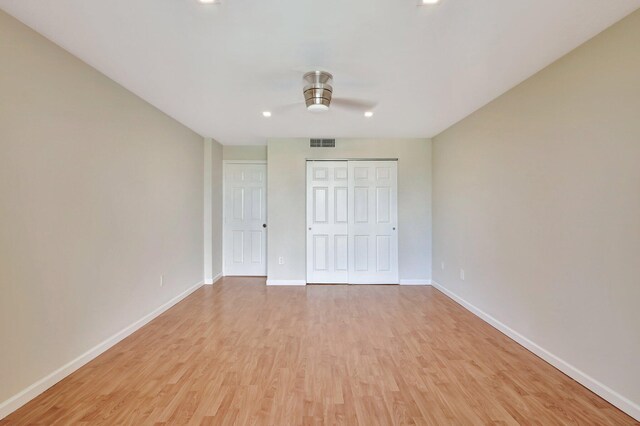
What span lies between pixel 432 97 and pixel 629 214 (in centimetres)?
195

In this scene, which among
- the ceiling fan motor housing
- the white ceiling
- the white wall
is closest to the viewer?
the white ceiling

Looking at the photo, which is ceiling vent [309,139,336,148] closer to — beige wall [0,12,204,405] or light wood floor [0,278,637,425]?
beige wall [0,12,204,405]

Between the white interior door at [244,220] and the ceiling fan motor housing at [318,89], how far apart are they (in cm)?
308

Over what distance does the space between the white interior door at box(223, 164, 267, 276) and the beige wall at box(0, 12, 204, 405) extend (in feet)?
6.51

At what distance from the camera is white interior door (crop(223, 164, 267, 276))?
18.5 ft

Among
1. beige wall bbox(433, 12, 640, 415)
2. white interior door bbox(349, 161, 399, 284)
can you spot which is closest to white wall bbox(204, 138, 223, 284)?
white interior door bbox(349, 161, 399, 284)

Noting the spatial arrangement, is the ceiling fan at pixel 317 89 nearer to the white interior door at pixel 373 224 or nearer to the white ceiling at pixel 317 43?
the white ceiling at pixel 317 43

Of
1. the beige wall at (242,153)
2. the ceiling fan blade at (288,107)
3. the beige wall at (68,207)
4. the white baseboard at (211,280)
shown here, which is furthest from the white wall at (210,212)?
the ceiling fan blade at (288,107)

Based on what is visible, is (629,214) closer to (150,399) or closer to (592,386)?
(592,386)

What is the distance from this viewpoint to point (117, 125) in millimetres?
2885

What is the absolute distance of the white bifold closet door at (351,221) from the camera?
514 centimetres

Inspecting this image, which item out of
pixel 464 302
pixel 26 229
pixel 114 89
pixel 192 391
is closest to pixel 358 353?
pixel 192 391

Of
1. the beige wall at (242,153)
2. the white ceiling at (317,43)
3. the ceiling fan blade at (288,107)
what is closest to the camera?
the white ceiling at (317,43)

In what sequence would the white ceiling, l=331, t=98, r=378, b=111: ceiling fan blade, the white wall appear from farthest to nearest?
the white wall → l=331, t=98, r=378, b=111: ceiling fan blade → the white ceiling
